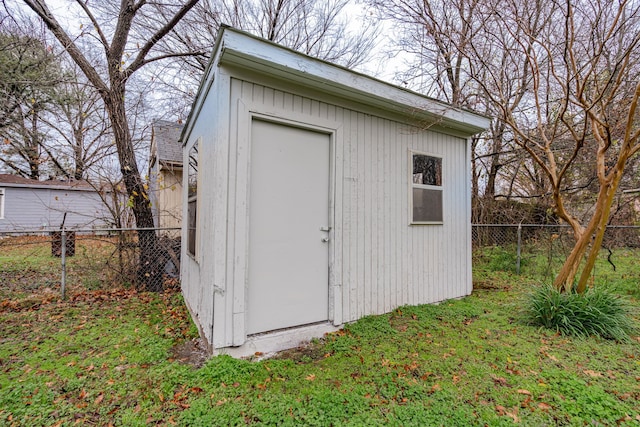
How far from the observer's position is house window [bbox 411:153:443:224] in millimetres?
3656

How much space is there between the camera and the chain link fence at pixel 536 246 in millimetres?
5523

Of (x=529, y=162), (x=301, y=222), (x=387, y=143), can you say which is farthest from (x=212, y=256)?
(x=529, y=162)

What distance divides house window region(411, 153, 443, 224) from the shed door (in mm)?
1343

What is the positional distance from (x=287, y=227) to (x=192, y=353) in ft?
4.56

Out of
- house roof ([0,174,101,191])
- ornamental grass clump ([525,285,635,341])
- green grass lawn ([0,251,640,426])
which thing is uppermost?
house roof ([0,174,101,191])

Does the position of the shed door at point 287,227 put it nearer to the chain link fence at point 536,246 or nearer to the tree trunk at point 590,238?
the tree trunk at point 590,238

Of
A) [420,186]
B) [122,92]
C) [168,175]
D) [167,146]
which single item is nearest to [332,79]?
[420,186]

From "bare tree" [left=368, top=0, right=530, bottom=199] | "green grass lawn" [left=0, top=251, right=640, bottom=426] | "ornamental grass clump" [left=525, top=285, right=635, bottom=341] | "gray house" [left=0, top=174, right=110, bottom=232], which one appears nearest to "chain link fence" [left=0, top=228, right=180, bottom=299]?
"green grass lawn" [left=0, top=251, right=640, bottom=426]

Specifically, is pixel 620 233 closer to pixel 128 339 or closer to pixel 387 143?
pixel 387 143

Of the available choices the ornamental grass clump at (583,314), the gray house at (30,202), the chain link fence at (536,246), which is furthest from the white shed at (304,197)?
the gray house at (30,202)

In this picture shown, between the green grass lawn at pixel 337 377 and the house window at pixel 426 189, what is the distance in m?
1.25

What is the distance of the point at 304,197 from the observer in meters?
2.80

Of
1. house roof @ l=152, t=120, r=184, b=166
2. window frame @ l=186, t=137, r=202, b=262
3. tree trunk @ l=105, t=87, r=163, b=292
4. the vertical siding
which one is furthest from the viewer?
house roof @ l=152, t=120, r=184, b=166

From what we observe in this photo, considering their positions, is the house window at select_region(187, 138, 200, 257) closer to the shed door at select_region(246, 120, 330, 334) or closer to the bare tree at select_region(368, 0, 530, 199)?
the shed door at select_region(246, 120, 330, 334)
